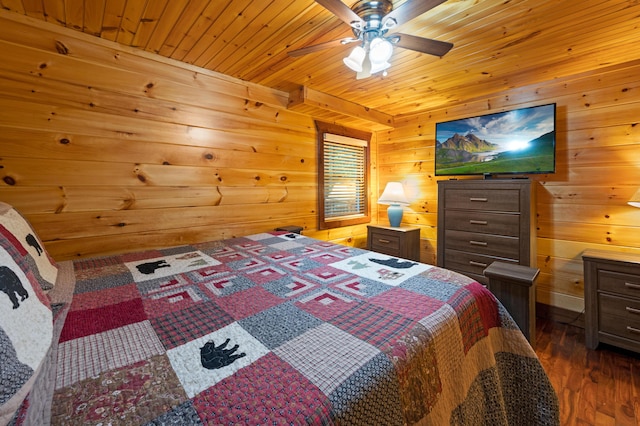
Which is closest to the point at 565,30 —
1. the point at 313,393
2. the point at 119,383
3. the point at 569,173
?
the point at 569,173

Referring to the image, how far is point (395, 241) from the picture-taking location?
3273 millimetres

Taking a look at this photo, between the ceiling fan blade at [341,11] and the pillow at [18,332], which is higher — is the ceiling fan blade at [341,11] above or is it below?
above

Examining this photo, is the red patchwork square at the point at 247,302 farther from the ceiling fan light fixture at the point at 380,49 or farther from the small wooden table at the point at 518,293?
the ceiling fan light fixture at the point at 380,49

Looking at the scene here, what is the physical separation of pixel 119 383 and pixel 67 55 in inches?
85.2

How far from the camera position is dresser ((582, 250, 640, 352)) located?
1.91m

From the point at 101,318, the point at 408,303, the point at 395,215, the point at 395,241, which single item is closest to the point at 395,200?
the point at 395,215

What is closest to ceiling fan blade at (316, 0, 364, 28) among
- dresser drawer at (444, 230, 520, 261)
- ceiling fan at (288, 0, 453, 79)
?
ceiling fan at (288, 0, 453, 79)

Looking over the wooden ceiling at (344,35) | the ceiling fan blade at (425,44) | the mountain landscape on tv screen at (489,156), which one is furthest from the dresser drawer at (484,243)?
the ceiling fan blade at (425,44)

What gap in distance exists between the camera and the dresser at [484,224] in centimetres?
241

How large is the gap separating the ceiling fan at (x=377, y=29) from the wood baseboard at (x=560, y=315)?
2.61 meters

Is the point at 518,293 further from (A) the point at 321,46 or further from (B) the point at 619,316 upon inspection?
(A) the point at 321,46

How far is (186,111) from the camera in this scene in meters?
2.23

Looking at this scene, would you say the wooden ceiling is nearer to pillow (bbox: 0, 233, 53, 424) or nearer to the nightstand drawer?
pillow (bbox: 0, 233, 53, 424)

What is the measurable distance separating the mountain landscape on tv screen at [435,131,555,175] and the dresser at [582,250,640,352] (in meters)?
0.89
